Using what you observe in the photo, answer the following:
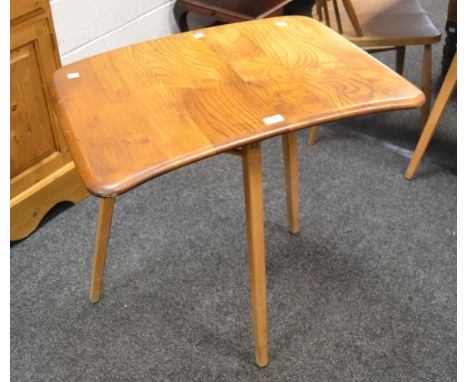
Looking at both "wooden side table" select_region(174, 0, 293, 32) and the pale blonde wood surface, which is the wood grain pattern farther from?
"wooden side table" select_region(174, 0, 293, 32)

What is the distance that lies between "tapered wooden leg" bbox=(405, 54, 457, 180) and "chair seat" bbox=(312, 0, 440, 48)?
123 mm

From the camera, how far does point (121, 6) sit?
203 centimetres

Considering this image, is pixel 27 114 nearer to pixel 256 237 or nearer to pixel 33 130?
pixel 33 130

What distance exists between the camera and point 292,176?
156 centimetres

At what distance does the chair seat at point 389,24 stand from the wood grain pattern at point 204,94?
517 millimetres

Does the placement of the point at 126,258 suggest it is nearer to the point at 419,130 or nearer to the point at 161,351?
the point at 161,351

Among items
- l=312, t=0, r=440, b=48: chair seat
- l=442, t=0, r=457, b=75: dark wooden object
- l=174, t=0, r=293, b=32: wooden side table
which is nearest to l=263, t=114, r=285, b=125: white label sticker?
l=312, t=0, r=440, b=48: chair seat

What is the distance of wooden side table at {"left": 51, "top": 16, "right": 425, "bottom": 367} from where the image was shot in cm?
94

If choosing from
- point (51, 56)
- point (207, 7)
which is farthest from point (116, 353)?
point (207, 7)

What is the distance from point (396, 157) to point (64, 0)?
1.14 m

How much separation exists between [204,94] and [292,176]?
1.80 ft

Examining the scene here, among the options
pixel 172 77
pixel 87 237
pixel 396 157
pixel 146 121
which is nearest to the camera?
pixel 146 121
